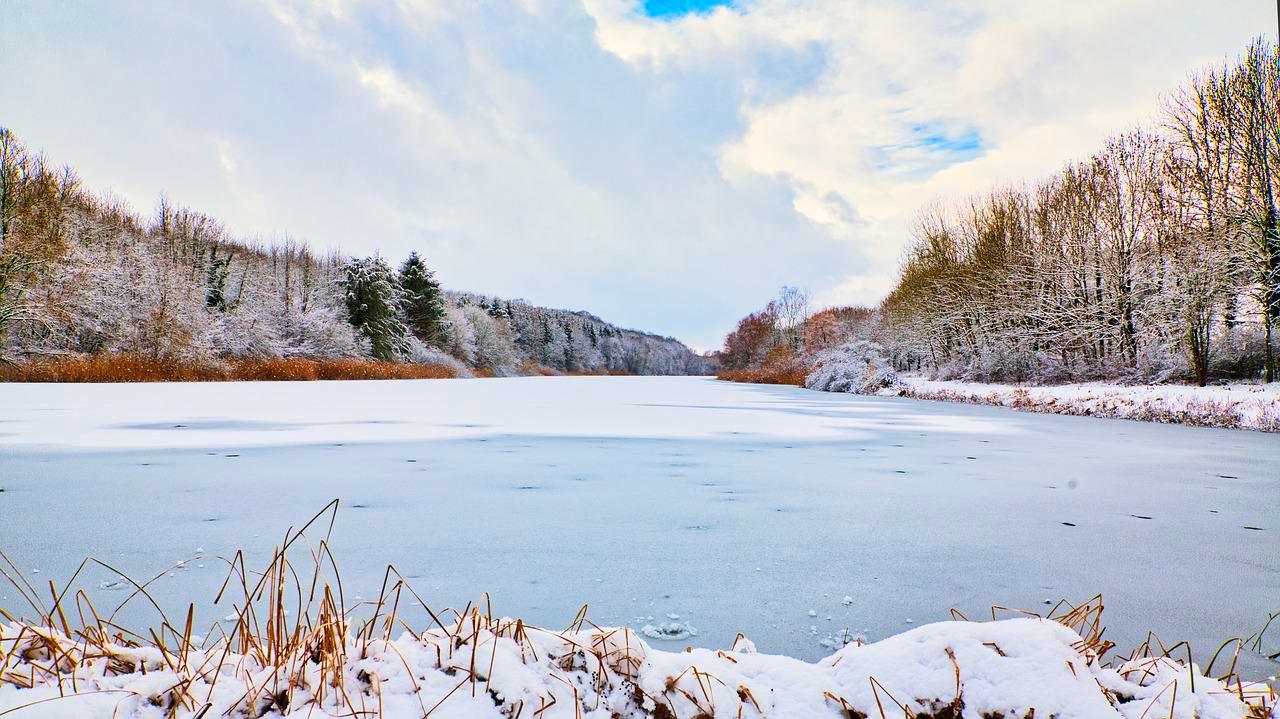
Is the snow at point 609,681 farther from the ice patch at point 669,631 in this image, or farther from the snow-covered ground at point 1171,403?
the snow-covered ground at point 1171,403

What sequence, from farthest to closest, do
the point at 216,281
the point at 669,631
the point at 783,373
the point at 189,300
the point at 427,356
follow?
the point at 427,356, the point at 783,373, the point at 216,281, the point at 189,300, the point at 669,631

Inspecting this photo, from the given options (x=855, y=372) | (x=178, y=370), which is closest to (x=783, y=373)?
(x=855, y=372)

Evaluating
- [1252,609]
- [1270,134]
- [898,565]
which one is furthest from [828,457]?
[1270,134]

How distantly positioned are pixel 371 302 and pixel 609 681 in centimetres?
3320

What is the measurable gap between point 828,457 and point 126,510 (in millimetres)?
4700

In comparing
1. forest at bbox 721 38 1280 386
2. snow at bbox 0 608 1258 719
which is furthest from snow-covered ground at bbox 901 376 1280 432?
snow at bbox 0 608 1258 719

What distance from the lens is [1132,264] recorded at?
14844 millimetres

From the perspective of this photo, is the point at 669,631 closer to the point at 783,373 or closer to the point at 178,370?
the point at 178,370

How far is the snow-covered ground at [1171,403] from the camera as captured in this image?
327 inches

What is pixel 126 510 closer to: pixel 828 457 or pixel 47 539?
pixel 47 539

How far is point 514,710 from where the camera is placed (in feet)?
3.31

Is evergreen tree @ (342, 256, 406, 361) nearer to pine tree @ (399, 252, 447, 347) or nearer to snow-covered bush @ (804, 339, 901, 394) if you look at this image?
pine tree @ (399, 252, 447, 347)

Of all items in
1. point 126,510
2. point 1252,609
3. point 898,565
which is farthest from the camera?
point 126,510

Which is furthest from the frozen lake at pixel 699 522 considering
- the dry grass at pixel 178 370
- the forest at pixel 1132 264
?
the dry grass at pixel 178 370
